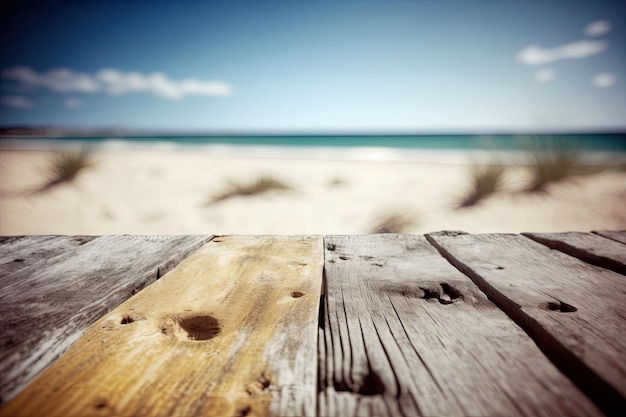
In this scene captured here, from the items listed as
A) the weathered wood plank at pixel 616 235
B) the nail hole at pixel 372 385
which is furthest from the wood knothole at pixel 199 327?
the weathered wood plank at pixel 616 235

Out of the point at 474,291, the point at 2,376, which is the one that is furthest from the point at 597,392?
the point at 2,376

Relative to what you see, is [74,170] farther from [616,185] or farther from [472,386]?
[616,185]

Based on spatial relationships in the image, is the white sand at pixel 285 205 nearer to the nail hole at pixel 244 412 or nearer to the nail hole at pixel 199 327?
the nail hole at pixel 199 327

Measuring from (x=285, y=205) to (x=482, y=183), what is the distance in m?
2.72

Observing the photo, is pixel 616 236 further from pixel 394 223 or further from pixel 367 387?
pixel 394 223

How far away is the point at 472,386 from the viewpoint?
0.47 meters

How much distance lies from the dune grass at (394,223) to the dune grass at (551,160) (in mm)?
2223

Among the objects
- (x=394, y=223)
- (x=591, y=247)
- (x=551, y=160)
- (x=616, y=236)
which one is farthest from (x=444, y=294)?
(x=551, y=160)

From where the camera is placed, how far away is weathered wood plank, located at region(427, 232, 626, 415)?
483 mm

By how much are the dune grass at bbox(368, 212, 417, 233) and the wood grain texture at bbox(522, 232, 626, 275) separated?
2448 millimetres

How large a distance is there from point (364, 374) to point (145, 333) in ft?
1.28

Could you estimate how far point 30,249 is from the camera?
1057mm

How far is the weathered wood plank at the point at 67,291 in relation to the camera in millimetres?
522

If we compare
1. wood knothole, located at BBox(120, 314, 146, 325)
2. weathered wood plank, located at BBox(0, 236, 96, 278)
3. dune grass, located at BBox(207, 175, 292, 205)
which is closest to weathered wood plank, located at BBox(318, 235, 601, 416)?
wood knothole, located at BBox(120, 314, 146, 325)
